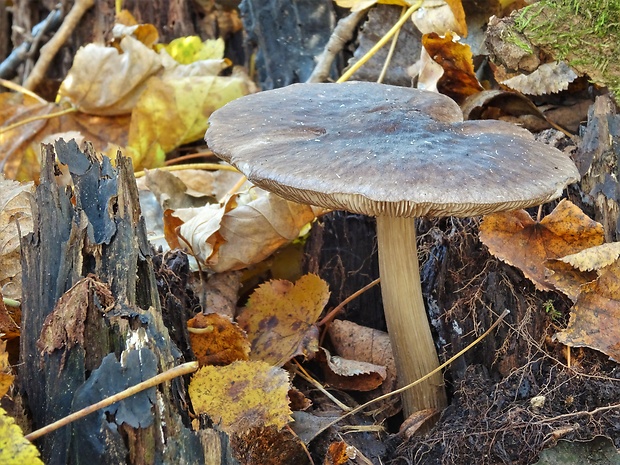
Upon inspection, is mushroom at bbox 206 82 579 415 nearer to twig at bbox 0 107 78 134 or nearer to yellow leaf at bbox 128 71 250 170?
yellow leaf at bbox 128 71 250 170

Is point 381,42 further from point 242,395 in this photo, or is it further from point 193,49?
point 242,395

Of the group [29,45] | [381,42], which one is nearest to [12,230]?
[381,42]

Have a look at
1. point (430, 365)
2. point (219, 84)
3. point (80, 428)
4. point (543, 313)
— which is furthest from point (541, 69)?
point (80, 428)

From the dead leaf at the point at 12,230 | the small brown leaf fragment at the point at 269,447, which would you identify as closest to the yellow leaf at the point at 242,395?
the small brown leaf fragment at the point at 269,447

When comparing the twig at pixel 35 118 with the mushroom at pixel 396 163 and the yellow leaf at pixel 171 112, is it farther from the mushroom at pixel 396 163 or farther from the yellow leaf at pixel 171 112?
the mushroom at pixel 396 163

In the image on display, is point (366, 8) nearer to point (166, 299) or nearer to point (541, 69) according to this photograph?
point (541, 69)

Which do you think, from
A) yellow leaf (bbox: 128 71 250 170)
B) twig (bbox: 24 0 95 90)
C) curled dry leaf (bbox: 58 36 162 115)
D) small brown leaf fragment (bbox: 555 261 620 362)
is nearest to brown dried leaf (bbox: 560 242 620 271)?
small brown leaf fragment (bbox: 555 261 620 362)

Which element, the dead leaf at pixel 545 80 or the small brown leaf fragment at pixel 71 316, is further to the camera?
the dead leaf at pixel 545 80
